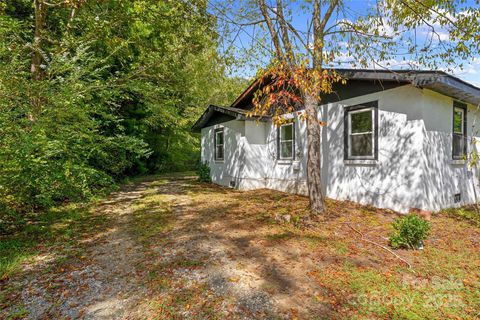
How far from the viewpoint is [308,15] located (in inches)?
225

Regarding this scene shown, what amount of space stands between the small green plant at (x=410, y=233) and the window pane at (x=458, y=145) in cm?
382

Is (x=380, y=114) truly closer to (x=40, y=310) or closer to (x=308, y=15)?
(x=308, y=15)

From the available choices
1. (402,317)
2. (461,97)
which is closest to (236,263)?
(402,317)

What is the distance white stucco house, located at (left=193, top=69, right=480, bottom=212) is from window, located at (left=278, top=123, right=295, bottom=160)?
26 centimetres

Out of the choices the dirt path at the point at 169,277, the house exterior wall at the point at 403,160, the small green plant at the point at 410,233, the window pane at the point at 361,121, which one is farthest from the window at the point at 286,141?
the small green plant at the point at 410,233

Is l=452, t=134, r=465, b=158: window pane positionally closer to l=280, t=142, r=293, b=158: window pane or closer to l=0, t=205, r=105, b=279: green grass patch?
l=280, t=142, r=293, b=158: window pane

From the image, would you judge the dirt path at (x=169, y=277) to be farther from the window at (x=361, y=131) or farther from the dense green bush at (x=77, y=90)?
the window at (x=361, y=131)

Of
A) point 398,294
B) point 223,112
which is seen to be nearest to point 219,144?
point 223,112

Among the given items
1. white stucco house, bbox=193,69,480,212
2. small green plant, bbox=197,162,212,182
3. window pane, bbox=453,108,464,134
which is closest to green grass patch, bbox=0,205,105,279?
small green plant, bbox=197,162,212,182

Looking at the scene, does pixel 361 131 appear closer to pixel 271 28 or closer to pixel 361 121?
pixel 361 121

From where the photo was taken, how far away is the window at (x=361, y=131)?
6.45 m

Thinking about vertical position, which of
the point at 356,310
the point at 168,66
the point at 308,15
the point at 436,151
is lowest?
the point at 356,310

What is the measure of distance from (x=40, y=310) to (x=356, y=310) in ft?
10.8

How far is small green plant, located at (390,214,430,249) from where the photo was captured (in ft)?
13.2
